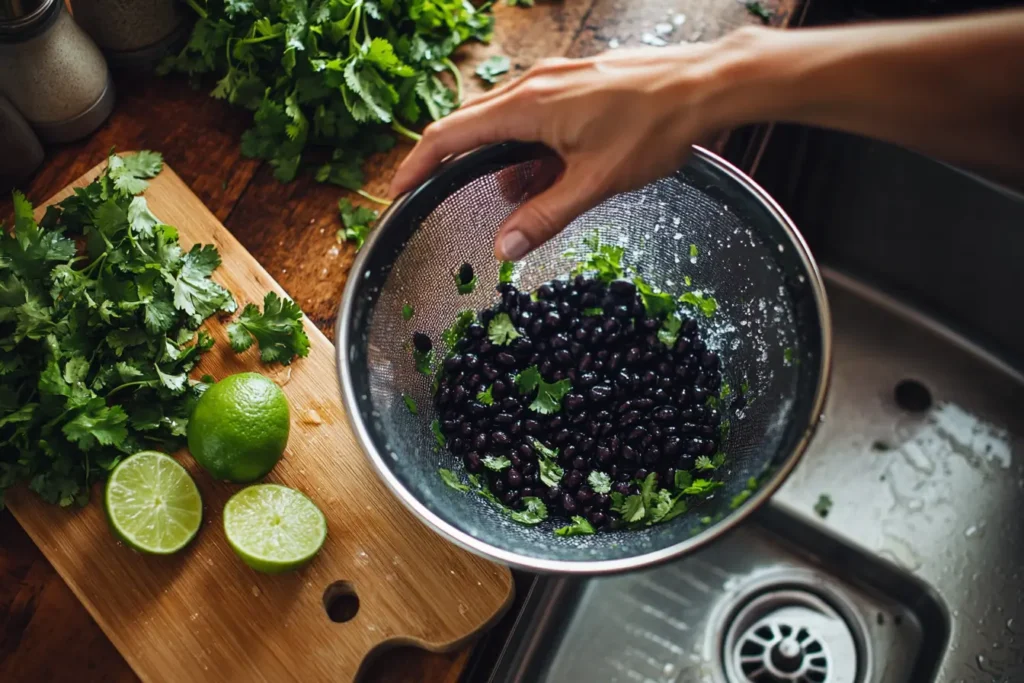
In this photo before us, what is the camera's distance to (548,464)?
1.31 m

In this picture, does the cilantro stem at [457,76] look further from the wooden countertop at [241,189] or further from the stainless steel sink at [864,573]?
the stainless steel sink at [864,573]

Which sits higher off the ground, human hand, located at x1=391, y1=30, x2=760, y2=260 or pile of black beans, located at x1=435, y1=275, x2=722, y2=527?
human hand, located at x1=391, y1=30, x2=760, y2=260

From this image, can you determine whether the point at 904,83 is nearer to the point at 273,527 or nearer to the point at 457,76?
the point at 457,76

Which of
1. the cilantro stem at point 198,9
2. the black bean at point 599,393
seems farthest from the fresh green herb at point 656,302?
the cilantro stem at point 198,9

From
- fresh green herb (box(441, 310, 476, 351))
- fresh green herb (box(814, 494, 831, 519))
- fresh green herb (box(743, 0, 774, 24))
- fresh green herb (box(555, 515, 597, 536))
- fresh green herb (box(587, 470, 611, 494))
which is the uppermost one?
fresh green herb (box(743, 0, 774, 24))

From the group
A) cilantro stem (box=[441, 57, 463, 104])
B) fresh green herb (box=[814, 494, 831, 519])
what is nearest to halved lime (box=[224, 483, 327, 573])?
cilantro stem (box=[441, 57, 463, 104])

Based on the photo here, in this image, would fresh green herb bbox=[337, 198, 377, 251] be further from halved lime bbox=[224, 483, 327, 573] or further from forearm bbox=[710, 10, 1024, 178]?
forearm bbox=[710, 10, 1024, 178]

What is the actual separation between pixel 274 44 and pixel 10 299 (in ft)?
2.18

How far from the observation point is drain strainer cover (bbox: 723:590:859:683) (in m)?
1.60

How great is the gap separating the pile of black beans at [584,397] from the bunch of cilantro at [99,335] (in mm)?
332

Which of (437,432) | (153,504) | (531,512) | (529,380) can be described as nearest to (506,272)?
(529,380)

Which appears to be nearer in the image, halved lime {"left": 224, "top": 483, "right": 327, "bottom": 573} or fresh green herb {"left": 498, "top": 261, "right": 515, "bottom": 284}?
halved lime {"left": 224, "top": 483, "right": 327, "bottom": 573}

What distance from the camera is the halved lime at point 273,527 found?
1244 mm

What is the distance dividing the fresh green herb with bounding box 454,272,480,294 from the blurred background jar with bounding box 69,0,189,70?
0.85m
